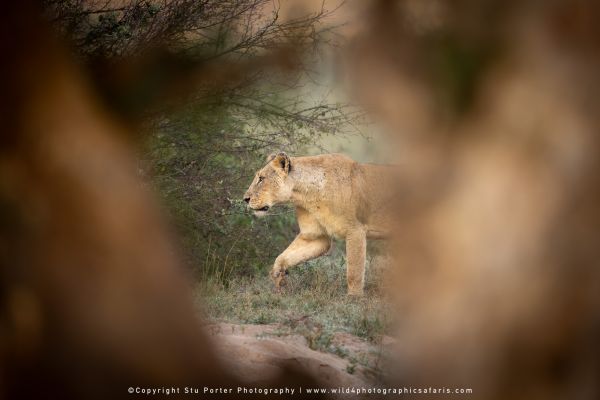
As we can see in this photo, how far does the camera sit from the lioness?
9469mm

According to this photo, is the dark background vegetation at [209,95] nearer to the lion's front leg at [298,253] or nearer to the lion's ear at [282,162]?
the lion's ear at [282,162]

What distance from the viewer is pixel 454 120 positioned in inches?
117

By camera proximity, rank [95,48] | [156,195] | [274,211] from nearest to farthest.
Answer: [95,48] → [156,195] → [274,211]

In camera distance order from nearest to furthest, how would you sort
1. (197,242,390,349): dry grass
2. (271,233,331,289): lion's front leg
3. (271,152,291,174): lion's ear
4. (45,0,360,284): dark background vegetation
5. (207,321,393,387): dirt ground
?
(45,0,360,284): dark background vegetation
(207,321,393,387): dirt ground
(197,242,390,349): dry grass
(271,152,291,174): lion's ear
(271,233,331,289): lion's front leg

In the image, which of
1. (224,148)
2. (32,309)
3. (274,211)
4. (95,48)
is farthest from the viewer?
(274,211)

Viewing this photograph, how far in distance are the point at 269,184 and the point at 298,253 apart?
887 mm

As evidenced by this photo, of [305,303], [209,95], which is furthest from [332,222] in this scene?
[209,95]

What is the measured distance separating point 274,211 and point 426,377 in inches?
327

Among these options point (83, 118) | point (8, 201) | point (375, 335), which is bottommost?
point (375, 335)

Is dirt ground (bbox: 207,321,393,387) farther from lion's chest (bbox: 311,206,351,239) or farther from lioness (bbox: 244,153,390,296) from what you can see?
lion's chest (bbox: 311,206,351,239)

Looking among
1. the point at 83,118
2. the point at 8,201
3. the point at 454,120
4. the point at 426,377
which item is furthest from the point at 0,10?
the point at 426,377

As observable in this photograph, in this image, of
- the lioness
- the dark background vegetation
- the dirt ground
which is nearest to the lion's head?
the lioness

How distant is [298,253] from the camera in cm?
965

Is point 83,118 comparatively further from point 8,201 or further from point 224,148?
point 224,148
